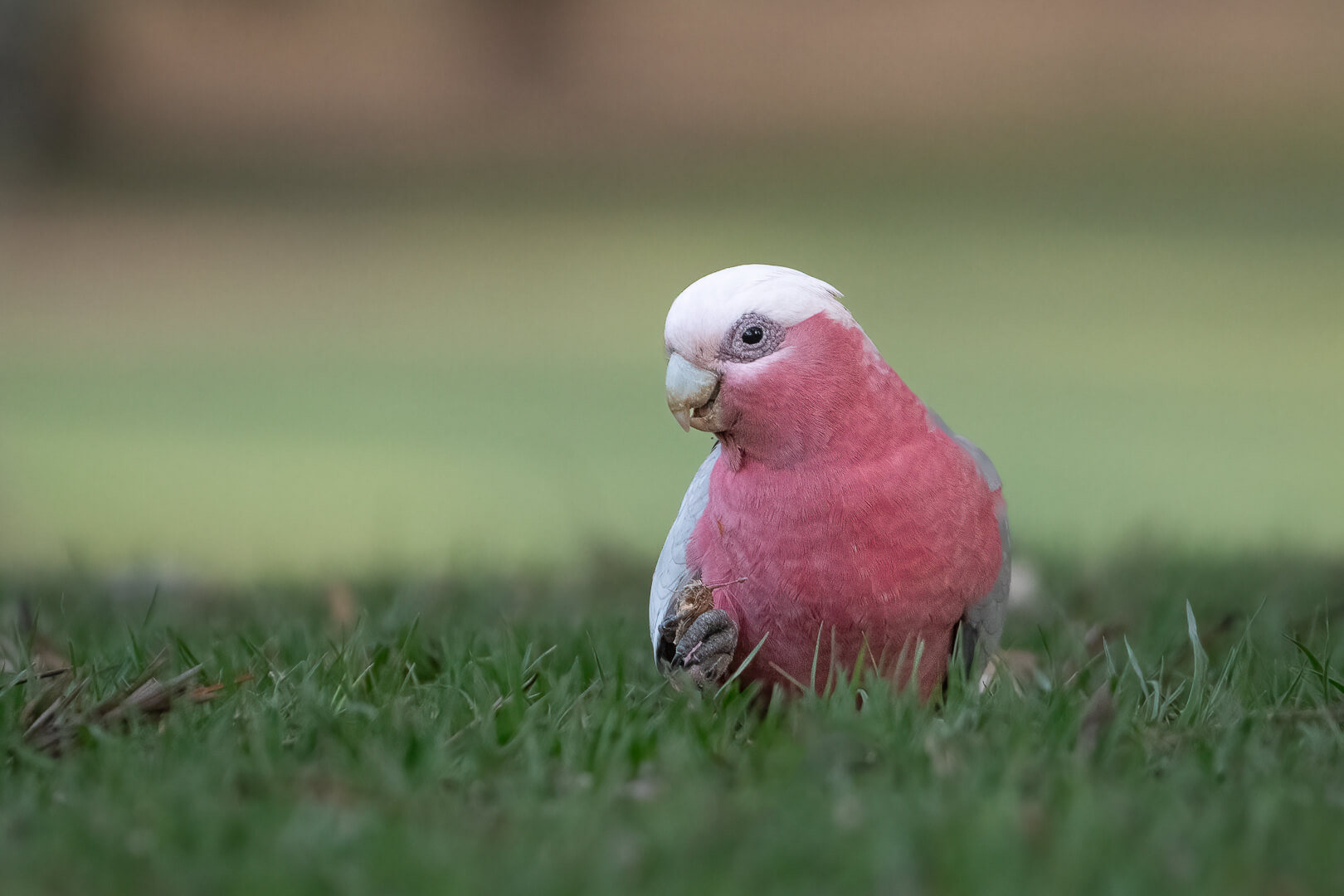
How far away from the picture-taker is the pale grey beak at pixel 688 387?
1860 millimetres

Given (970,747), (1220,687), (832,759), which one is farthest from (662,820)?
(1220,687)

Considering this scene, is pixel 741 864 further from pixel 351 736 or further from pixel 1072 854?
pixel 351 736

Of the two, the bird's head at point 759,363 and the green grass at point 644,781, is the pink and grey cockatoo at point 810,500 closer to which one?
the bird's head at point 759,363

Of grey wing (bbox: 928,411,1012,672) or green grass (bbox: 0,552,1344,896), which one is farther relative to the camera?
grey wing (bbox: 928,411,1012,672)

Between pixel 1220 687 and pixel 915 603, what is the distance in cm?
51

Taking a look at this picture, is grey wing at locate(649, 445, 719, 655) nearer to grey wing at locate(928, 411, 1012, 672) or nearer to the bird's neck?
the bird's neck

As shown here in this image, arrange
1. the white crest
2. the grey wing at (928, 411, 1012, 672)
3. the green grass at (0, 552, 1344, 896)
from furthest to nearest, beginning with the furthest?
the grey wing at (928, 411, 1012, 672), the white crest, the green grass at (0, 552, 1344, 896)

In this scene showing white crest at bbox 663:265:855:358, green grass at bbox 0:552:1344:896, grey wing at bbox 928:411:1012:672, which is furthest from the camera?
grey wing at bbox 928:411:1012:672

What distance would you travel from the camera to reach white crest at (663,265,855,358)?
6.08 feet

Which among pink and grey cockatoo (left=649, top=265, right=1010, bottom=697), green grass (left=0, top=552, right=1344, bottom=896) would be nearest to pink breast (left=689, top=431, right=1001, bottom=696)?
pink and grey cockatoo (left=649, top=265, right=1010, bottom=697)

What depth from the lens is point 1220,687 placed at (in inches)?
76.8

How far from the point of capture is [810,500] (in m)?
1.87

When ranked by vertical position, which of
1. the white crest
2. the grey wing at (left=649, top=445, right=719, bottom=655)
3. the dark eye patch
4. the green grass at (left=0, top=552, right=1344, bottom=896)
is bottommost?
the green grass at (left=0, top=552, right=1344, bottom=896)

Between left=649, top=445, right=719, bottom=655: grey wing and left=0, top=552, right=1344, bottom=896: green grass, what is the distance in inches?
5.0
